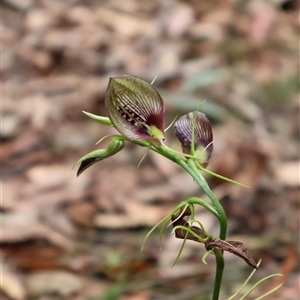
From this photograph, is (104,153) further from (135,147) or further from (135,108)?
(135,147)

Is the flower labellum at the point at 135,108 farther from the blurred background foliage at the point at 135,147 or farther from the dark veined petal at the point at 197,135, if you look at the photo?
the blurred background foliage at the point at 135,147

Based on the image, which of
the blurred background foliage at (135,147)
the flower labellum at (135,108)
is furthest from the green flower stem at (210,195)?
the blurred background foliage at (135,147)

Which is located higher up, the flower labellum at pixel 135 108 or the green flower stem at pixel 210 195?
the flower labellum at pixel 135 108

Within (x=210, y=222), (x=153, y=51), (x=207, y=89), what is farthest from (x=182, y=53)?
(x=210, y=222)

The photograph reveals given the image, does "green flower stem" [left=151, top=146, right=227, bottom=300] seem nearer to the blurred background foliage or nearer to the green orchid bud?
the green orchid bud

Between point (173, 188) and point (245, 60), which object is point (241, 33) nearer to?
point (245, 60)

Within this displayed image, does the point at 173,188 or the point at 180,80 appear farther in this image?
the point at 180,80

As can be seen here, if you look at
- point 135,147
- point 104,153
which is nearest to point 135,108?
point 104,153
